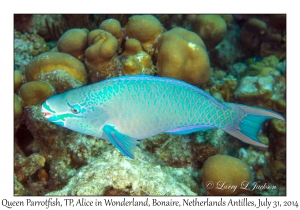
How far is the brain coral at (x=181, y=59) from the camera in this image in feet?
14.7

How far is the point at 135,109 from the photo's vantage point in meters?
2.67

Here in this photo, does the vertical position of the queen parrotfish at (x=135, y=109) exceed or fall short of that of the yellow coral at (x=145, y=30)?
it falls short

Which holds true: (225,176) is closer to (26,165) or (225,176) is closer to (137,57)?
(137,57)

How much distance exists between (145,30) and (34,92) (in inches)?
89.8

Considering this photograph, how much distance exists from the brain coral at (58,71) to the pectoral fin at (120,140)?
1.89 metres

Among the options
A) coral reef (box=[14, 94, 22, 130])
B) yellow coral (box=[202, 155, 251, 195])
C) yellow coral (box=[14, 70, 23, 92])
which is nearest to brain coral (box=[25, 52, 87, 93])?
yellow coral (box=[14, 70, 23, 92])

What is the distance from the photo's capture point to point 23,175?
162 inches

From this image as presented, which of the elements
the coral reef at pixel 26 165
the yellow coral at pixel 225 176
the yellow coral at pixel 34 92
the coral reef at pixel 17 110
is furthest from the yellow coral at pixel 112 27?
the yellow coral at pixel 225 176

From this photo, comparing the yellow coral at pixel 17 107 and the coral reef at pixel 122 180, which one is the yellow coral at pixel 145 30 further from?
the coral reef at pixel 122 180

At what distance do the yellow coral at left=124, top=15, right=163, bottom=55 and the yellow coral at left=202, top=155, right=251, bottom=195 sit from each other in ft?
7.97

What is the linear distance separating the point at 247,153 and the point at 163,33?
3.01 metres

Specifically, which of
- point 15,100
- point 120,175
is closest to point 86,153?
point 120,175

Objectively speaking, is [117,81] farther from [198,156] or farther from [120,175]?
[198,156]
